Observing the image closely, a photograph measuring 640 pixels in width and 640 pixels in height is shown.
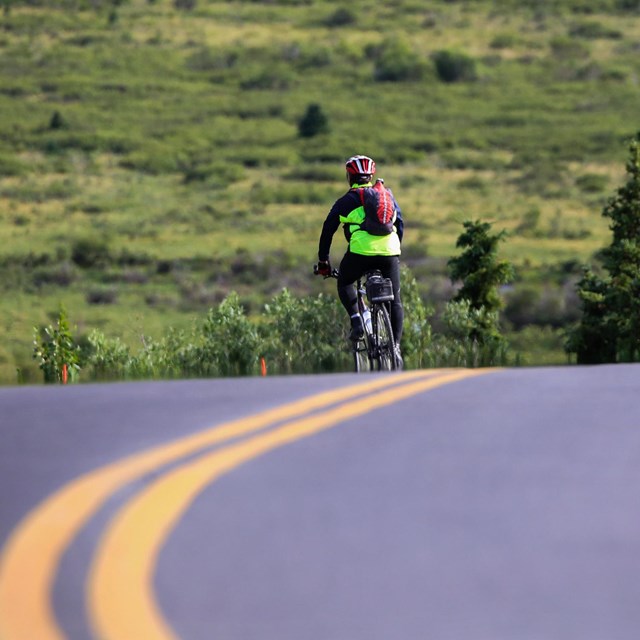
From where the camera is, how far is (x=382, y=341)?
12.0 meters

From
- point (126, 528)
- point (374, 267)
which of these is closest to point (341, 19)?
point (374, 267)

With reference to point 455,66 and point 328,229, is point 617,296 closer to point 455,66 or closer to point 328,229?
point 328,229

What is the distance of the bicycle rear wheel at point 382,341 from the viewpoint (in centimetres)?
1184

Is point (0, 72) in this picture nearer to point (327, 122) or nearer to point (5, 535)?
point (327, 122)

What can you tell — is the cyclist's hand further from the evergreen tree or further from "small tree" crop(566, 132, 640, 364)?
the evergreen tree

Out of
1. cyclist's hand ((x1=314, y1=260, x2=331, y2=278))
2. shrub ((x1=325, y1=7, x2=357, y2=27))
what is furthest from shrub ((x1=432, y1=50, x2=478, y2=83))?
cyclist's hand ((x1=314, y1=260, x2=331, y2=278))

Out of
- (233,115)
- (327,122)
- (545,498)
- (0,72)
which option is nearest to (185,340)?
(545,498)

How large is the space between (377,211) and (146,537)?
23.1 ft

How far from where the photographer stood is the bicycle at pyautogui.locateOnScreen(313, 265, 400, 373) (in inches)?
467

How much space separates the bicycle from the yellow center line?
458 centimetres

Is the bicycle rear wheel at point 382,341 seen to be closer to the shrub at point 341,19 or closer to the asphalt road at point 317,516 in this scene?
the asphalt road at point 317,516

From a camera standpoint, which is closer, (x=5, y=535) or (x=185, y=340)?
(x=5, y=535)

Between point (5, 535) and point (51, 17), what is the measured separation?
109 metres

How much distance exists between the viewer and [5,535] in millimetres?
5012
